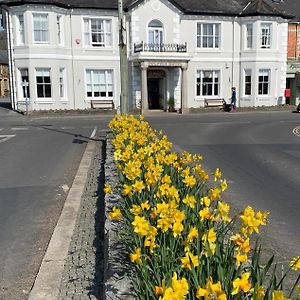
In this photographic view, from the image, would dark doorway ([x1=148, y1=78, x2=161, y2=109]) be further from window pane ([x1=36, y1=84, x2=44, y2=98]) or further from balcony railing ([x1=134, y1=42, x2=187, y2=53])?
window pane ([x1=36, y1=84, x2=44, y2=98])

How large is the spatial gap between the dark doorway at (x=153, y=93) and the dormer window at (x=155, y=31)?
11.2 feet

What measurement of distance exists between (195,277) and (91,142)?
1326cm

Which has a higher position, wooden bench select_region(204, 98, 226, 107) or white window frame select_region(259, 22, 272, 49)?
white window frame select_region(259, 22, 272, 49)

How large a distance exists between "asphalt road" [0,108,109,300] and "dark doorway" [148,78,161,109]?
1937 centimetres

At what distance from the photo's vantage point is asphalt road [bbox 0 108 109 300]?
4.82 m

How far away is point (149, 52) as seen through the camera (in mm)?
31578

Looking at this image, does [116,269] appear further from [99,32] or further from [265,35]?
[265,35]

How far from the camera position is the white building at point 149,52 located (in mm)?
31359

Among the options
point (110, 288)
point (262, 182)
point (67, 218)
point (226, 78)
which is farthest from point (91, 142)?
point (226, 78)

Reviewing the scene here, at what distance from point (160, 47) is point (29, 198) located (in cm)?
2710

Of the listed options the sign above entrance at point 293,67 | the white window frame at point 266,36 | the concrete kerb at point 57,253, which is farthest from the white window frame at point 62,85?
the concrete kerb at point 57,253

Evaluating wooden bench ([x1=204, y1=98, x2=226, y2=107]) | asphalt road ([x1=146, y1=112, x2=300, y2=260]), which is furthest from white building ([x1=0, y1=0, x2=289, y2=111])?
asphalt road ([x1=146, y1=112, x2=300, y2=260])

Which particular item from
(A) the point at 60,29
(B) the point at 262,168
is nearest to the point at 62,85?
(A) the point at 60,29

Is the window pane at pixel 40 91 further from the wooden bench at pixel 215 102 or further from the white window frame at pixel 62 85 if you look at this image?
the wooden bench at pixel 215 102
